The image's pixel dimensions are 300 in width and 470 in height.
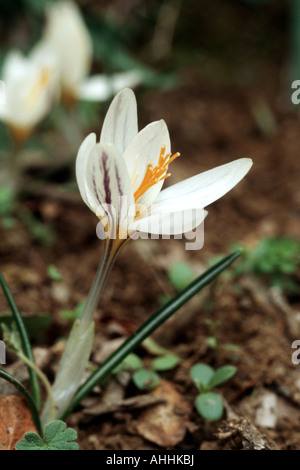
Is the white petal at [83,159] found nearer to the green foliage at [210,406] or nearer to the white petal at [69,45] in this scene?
the green foliage at [210,406]

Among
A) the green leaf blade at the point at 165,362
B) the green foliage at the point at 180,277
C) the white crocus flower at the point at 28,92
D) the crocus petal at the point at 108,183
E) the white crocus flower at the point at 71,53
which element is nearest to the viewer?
the crocus petal at the point at 108,183

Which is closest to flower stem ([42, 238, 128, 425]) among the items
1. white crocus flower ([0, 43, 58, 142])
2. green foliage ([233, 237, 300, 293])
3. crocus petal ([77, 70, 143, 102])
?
green foliage ([233, 237, 300, 293])

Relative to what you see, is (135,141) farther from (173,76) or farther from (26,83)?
(173,76)

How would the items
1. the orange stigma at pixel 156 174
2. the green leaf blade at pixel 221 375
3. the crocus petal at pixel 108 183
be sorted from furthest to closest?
the green leaf blade at pixel 221 375, the orange stigma at pixel 156 174, the crocus petal at pixel 108 183

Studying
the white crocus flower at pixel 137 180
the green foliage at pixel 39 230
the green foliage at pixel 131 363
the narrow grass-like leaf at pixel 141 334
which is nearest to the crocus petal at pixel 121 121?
the white crocus flower at pixel 137 180

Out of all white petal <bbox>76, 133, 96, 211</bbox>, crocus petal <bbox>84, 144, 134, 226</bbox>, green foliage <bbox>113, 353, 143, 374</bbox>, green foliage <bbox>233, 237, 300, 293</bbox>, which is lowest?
green foliage <bbox>113, 353, 143, 374</bbox>

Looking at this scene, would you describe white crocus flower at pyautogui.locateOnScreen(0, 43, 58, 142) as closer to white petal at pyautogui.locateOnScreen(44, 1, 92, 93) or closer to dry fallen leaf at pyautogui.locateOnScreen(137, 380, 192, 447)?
white petal at pyautogui.locateOnScreen(44, 1, 92, 93)

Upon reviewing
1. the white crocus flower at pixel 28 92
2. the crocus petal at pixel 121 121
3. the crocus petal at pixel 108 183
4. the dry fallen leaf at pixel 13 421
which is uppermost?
the white crocus flower at pixel 28 92
